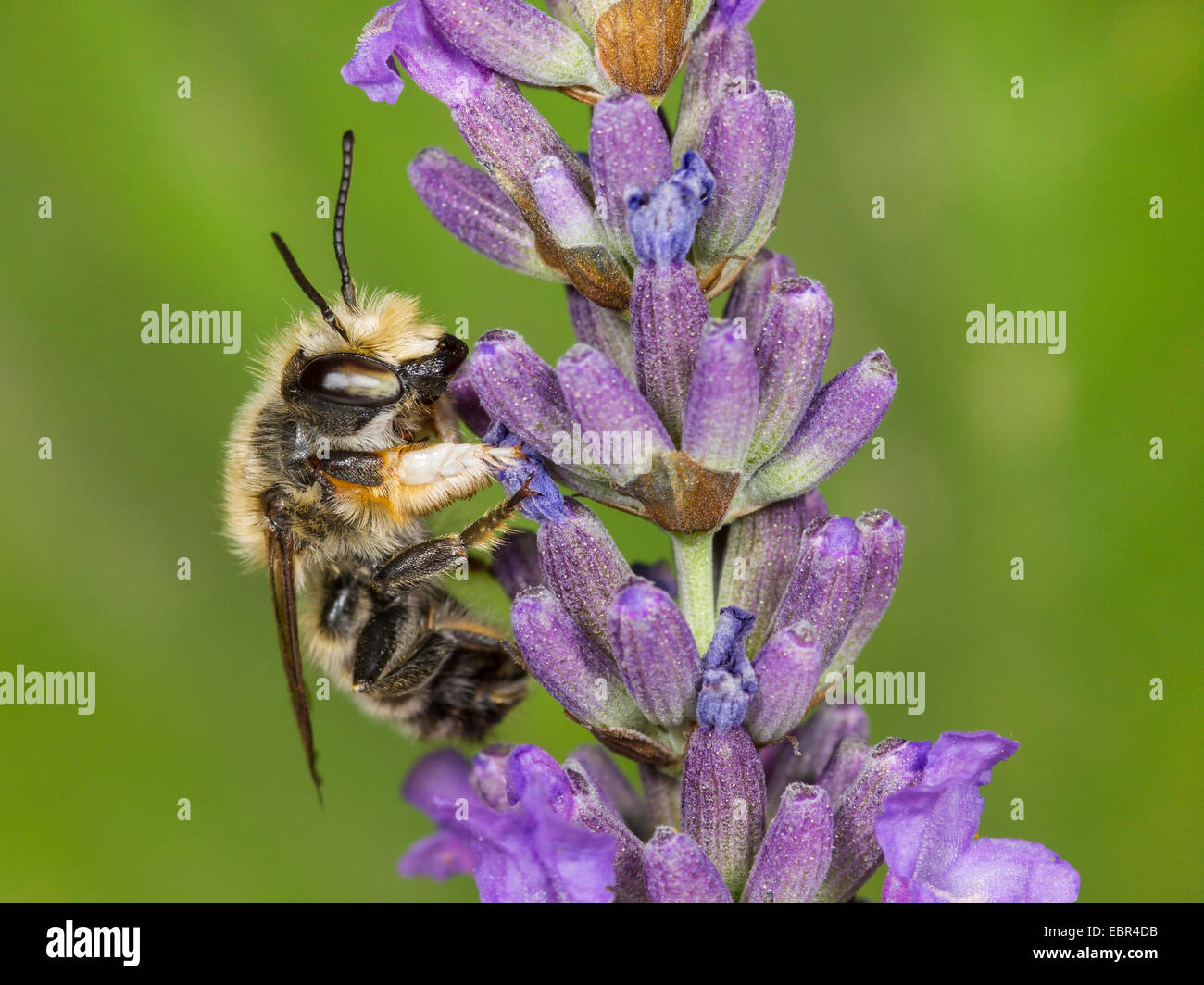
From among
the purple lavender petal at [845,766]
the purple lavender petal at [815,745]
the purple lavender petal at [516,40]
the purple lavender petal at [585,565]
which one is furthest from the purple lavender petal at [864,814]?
the purple lavender petal at [516,40]

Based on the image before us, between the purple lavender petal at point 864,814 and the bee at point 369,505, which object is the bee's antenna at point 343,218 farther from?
the purple lavender petal at point 864,814

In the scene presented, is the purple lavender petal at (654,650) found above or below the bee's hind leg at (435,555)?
below

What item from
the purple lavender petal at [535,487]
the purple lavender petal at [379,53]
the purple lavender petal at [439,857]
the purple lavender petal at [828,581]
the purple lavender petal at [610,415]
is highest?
the purple lavender petal at [379,53]

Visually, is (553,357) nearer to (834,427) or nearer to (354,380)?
(354,380)

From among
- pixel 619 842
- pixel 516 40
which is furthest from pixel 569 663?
pixel 516 40

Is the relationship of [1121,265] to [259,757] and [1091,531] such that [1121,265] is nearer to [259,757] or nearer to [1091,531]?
[1091,531]

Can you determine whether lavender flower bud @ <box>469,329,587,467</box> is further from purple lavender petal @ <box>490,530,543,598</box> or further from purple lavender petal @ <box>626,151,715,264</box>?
purple lavender petal @ <box>490,530,543,598</box>

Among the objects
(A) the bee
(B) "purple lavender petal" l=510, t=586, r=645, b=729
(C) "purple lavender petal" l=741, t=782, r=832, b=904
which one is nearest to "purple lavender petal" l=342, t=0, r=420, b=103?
(A) the bee

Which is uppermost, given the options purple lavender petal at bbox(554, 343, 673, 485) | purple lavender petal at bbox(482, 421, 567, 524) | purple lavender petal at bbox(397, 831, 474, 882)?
purple lavender petal at bbox(554, 343, 673, 485)
